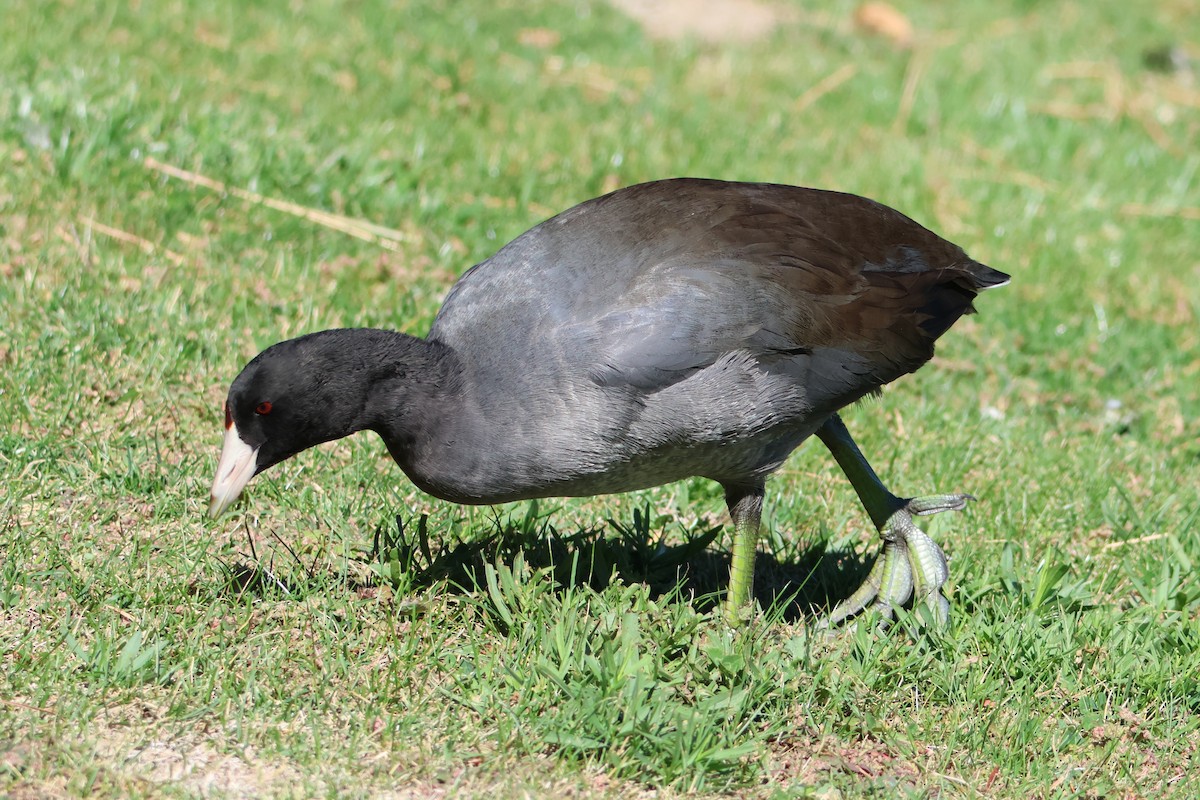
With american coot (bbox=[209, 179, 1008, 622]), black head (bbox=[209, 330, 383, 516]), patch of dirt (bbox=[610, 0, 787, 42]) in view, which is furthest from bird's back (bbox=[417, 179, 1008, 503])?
patch of dirt (bbox=[610, 0, 787, 42])

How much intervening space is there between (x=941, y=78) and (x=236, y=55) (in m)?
3.94

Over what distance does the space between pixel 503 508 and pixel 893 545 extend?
3.72 ft

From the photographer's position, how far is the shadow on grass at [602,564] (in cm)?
341

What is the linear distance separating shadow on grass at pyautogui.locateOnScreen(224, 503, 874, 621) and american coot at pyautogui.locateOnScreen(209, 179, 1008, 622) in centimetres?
27

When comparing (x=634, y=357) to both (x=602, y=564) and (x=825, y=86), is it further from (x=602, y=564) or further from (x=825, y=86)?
(x=825, y=86)

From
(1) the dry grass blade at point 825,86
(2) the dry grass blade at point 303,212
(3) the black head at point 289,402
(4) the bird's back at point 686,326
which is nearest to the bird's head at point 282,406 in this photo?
→ (3) the black head at point 289,402

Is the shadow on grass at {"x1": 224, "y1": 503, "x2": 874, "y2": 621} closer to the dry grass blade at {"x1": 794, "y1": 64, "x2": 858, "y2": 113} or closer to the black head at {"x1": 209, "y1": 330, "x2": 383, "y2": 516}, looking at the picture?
the black head at {"x1": 209, "y1": 330, "x2": 383, "y2": 516}

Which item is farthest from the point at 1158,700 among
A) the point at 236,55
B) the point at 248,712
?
the point at 236,55

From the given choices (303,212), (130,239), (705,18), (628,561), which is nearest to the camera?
(628,561)

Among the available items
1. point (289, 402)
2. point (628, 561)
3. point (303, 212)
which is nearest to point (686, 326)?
point (628, 561)

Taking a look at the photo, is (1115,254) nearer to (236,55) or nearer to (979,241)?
(979,241)

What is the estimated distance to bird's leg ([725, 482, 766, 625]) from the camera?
11.5ft

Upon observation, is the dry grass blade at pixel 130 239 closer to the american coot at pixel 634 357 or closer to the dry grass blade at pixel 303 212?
the dry grass blade at pixel 303 212

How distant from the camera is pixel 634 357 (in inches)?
122
